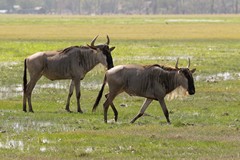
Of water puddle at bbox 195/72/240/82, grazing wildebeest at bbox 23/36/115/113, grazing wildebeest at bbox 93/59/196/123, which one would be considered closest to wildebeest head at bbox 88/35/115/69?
grazing wildebeest at bbox 23/36/115/113

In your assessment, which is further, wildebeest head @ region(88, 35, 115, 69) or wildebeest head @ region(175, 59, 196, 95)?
wildebeest head @ region(88, 35, 115, 69)

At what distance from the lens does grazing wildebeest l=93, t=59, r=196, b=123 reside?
55.7ft

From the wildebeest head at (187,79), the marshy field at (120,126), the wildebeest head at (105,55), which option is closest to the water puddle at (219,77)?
the marshy field at (120,126)

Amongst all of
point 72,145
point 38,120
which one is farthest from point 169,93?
point 72,145

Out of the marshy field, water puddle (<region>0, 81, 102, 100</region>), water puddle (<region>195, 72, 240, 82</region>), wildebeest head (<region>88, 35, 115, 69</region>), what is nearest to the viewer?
the marshy field

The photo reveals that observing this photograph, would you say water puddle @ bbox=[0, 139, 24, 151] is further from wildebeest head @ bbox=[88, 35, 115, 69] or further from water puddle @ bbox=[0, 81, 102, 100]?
water puddle @ bbox=[0, 81, 102, 100]

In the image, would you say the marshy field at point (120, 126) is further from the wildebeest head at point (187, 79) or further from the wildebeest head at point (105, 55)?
the wildebeest head at point (187, 79)

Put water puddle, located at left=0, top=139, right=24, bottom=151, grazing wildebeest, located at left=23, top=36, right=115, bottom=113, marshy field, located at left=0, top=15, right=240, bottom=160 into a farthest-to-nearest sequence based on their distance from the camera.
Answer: grazing wildebeest, located at left=23, top=36, right=115, bottom=113 < water puddle, located at left=0, top=139, right=24, bottom=151 < marshy field, located at left=0, top=15, right=240, bottom=160

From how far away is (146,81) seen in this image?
1705cm

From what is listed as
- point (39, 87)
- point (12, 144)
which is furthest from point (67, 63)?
point (12, 144)

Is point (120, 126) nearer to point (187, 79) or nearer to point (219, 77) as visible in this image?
point (187, 79)

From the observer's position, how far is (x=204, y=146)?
1370 cm

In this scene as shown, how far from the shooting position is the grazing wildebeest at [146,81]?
55.7 feet

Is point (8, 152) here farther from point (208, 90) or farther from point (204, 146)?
point (208, 90)
